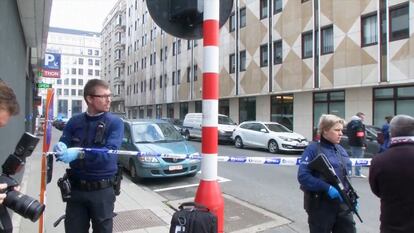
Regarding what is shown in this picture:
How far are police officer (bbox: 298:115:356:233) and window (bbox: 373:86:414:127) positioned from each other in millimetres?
14674

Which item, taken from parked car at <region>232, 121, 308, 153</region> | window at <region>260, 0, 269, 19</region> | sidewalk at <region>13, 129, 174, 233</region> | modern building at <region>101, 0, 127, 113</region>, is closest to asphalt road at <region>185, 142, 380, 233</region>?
sidewalk at <region>13, 129, 174, 233</region>

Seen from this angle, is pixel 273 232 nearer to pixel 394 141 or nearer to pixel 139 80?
pixel 394 141

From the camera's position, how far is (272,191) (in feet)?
28.9

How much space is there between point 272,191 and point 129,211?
3.48m

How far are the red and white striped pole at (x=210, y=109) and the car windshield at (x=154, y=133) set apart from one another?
732 cm

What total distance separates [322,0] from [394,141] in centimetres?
1923

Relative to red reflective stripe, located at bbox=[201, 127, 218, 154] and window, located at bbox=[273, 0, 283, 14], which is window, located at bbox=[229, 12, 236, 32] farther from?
red reflective stripe, located at bbox=[201, 127, 218, 154]

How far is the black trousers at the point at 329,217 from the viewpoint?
3.55 meters

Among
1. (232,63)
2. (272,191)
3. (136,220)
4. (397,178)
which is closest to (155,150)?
(272,191)

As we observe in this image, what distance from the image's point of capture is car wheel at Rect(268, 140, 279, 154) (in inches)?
687

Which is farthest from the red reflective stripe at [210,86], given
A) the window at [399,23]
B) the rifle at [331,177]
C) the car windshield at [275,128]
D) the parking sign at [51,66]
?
the parking sign at [51,66]

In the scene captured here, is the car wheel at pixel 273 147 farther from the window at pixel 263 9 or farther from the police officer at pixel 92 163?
the police officer at pixel 92 163

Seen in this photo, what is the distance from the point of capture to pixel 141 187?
932 centimetres

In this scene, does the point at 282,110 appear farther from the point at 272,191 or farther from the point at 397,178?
the point at 397,178
